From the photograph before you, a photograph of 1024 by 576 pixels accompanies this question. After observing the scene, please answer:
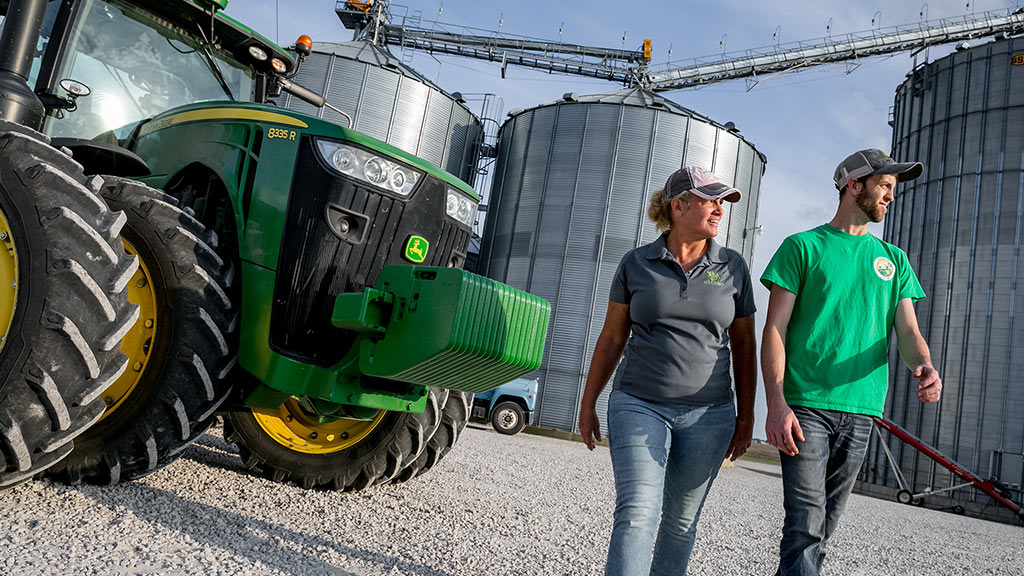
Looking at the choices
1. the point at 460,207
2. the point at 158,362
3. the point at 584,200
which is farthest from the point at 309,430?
the point at 584,200

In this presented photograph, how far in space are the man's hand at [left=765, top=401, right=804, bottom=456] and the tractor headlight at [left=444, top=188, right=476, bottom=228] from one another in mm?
1987

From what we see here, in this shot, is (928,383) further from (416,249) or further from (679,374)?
(416,249)

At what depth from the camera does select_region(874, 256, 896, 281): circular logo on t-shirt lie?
7.84 feet

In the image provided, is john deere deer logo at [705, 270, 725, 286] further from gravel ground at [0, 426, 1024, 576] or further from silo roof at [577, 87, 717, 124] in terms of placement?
silo roof at [577, 87, 717, 124]

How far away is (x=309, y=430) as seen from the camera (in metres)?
4.15

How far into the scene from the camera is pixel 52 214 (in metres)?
2.54

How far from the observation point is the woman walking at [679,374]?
A: 2.26 meters

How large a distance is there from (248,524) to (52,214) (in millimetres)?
1454

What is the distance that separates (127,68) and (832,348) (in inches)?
157

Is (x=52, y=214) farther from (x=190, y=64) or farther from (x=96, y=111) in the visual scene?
(x=190, y=64)

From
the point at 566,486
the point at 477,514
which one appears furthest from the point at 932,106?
the point at 477,514

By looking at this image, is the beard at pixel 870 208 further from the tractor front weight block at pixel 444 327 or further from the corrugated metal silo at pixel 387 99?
the corrugated metal silo at pixel 387 99

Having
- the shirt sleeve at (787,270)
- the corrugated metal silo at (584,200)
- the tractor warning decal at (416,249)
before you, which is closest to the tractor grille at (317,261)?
the tractor warning decal at (416,249)

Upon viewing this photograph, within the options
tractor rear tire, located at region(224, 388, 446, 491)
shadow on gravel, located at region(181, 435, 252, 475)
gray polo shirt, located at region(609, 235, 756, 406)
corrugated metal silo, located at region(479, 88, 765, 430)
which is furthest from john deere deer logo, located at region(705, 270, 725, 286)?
corrugated metal silo, located at region(479, 88, 765, 430)
